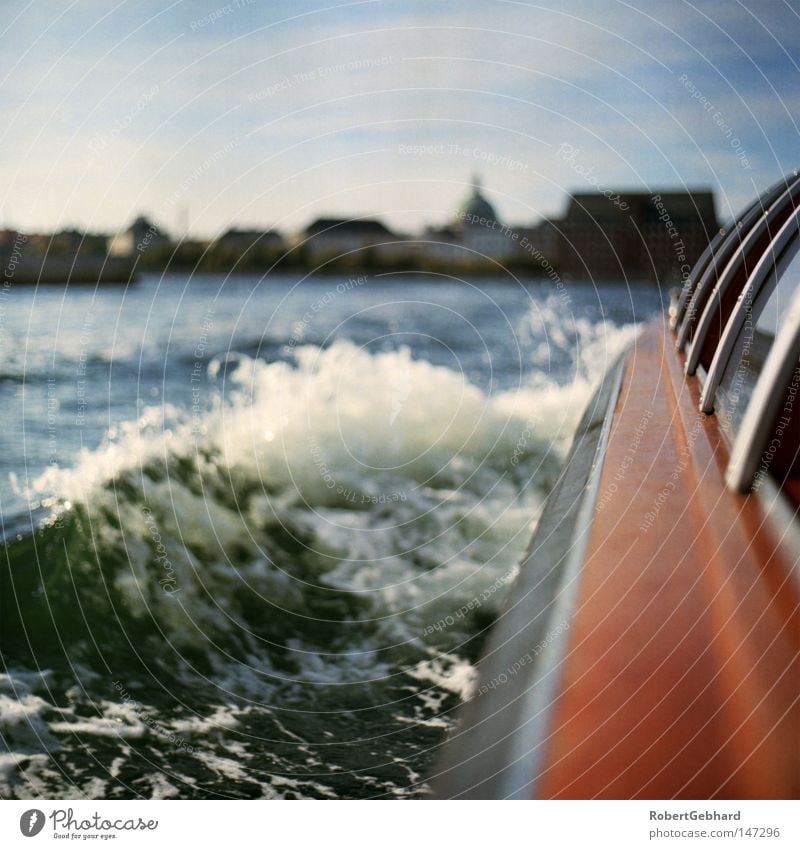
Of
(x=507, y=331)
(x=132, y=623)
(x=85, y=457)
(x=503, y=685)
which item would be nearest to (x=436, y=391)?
(x=85, y=457)

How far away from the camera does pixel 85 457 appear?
Result: 2.10 m

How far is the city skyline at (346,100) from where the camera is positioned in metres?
1.81

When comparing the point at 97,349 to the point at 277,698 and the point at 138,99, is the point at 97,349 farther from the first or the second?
the point at 277,698

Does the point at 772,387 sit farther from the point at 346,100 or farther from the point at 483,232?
the point at 483,232

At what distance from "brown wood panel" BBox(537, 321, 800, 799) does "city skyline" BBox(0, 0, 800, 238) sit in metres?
0.65

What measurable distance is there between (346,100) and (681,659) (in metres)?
3.64

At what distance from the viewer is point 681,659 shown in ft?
1.79

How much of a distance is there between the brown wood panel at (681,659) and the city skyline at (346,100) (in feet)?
2.15

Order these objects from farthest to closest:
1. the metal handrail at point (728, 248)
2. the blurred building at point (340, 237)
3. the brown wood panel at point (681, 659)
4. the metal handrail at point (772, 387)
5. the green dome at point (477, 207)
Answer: the blurred building at point (340, 237), the green dome at point (477, 207), the metal handrail at point (728, 248), the metal handrail at point (772, 387), the brown wood panel at point (681, 659)

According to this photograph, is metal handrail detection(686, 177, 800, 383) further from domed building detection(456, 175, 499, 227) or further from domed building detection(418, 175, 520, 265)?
domed building detection(456, 175, 499, 227)

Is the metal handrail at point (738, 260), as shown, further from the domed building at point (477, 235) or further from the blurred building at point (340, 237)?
the blurred building at point (340, 237)

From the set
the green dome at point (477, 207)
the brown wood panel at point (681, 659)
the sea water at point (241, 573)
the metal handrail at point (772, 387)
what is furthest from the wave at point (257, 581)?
the green dome at point (477, 207)

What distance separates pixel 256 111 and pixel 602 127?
11.0 feet

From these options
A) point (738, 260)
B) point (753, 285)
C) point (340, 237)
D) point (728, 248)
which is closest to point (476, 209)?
point (340, 237)
